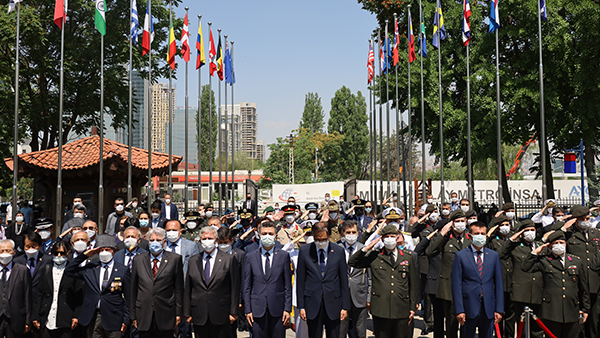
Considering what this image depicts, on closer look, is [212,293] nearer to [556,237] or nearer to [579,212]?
[556,237]

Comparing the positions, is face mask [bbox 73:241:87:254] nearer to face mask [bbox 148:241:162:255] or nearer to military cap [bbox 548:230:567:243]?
face mask [bbox 148:241:162:255]

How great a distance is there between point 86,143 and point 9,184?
9455 mm

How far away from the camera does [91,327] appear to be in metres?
7.16

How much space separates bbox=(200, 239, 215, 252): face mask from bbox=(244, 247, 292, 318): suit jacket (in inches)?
19.2

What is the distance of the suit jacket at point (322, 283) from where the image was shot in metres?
7.01

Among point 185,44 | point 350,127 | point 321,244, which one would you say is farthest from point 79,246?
point 350,127

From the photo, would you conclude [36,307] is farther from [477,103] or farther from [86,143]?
[477,103]

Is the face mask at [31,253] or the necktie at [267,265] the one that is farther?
the face mask at [31,253]

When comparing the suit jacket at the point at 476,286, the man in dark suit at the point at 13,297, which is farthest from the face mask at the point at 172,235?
the suit jacket at the point at 476,286

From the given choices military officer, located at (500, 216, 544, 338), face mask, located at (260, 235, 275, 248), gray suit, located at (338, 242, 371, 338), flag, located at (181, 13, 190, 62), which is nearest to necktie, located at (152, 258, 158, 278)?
face mask, located at (260, 235, 275, 248)

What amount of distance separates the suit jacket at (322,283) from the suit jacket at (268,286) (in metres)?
0.18

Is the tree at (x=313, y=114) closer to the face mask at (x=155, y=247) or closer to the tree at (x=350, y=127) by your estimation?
the tree at (x=350, y=127)

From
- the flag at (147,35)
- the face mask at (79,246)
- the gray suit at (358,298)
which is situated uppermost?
the flag at (147,35)

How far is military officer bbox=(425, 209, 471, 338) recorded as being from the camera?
8.16m
